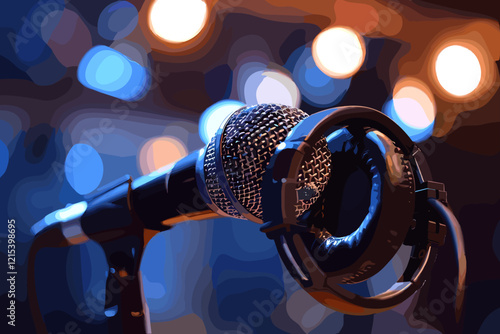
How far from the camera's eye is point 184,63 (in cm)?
137

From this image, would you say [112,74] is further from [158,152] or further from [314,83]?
[314,83]

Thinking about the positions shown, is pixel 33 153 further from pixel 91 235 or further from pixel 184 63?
pixel 91 235

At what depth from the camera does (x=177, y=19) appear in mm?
1357

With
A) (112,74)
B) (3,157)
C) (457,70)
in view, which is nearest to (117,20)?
(112,74)

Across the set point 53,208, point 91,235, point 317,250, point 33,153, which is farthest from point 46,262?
point 317,250

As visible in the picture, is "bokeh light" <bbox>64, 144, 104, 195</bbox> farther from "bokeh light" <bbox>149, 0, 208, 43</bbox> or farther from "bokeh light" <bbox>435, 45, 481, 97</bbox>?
"bokeh light" <bbox>435, 45, 481, 97</bbox>

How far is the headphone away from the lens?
31cm

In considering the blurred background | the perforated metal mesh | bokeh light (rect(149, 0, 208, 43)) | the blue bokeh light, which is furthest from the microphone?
the blue bokeh light

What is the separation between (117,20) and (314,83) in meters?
0.72

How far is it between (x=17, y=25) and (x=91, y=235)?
2.69 feet

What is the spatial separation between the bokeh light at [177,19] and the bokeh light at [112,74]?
0.47ft

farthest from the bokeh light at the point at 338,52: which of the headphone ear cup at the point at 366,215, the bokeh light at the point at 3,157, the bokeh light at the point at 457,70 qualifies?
the headphone ear cup at the point at 366,215

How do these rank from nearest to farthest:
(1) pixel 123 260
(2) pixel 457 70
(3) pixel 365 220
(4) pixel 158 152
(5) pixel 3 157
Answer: (3) pixel 365 220
(1) pixel 123 260
(5) pixel 3 157
(4) pixel 158 152
(2) pixel 457 70

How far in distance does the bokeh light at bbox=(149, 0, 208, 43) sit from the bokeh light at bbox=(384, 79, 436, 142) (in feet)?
2.63
